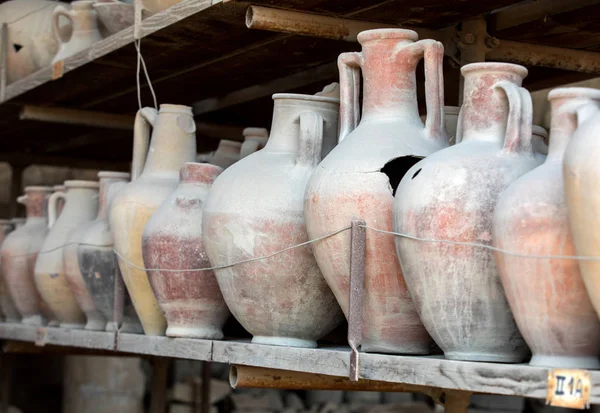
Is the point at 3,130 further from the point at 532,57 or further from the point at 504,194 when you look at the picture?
the point at 504,194

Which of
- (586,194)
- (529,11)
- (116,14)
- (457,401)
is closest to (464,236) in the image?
(586,194)

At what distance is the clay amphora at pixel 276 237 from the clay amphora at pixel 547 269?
0.85 meters

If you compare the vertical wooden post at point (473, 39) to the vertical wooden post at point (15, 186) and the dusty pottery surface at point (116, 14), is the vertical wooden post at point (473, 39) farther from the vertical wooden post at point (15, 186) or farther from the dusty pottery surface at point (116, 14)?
the vertical wooden post at point (15, 186)

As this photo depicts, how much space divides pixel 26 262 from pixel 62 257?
52cm

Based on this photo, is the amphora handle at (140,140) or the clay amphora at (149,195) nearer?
the clay amphora at (149,195)

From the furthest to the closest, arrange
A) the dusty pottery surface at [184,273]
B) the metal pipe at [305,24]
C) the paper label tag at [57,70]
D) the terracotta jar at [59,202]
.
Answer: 1. the terracotta jar at [59,202]
2. the paper label tag at [57,70]
3. the dusty pottery surface at [184,273]
4. the metal pipe at [305,24]

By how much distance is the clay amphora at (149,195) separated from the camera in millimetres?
3684

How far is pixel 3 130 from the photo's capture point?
19.3ft

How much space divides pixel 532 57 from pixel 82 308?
1967 millimetres

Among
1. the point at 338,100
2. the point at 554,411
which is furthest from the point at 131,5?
the point at 554,411

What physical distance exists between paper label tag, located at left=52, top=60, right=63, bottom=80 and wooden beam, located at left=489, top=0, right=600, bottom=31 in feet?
5.95

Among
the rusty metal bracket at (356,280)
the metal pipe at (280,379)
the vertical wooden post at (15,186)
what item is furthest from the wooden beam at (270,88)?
the vertical wooden post at (15,186)

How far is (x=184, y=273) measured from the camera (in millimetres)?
3389

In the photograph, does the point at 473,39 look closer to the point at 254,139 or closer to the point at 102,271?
the point at 254,139
